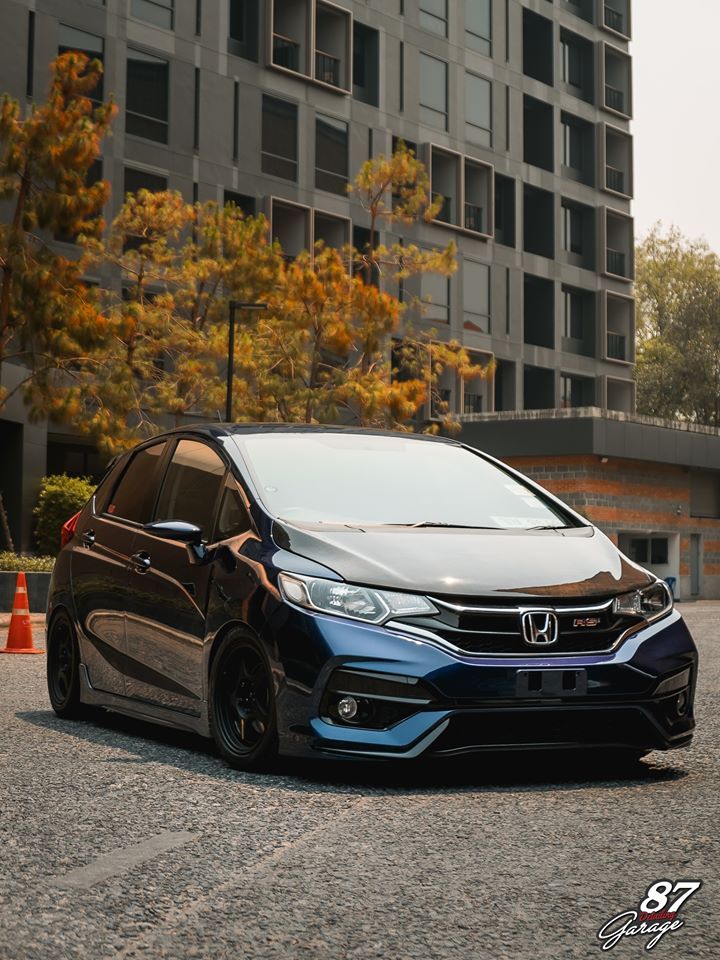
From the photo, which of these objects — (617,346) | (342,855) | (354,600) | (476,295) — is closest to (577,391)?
(617,346)

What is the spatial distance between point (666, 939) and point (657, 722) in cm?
282

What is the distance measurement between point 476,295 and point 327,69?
9839mm

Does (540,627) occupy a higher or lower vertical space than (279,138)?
lower

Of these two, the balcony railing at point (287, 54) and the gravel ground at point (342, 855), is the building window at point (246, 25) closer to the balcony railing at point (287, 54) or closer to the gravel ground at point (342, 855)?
the balcony railing at point (287, 54)

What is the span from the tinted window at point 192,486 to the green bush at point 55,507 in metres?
26.2

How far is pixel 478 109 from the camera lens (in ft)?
181

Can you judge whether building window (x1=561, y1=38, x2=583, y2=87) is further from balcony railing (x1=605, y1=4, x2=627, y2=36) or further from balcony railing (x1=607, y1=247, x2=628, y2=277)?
balcony railing (x1=607, y1=247, x2=628, y2=277)

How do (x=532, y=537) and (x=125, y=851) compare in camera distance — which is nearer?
(x=125, y=851)

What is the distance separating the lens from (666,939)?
13.7 feet

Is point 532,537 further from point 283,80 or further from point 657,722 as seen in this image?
point 283,80

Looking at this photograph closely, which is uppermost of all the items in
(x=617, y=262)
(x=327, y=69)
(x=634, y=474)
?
(x=327, y=69)

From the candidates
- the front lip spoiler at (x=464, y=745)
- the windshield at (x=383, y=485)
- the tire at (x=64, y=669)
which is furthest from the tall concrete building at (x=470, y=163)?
the front lip spoiler at (x=464, y=745)

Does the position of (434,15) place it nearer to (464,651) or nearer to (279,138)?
(279,138)

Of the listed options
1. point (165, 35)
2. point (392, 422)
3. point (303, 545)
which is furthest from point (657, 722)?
point (165, 35)
